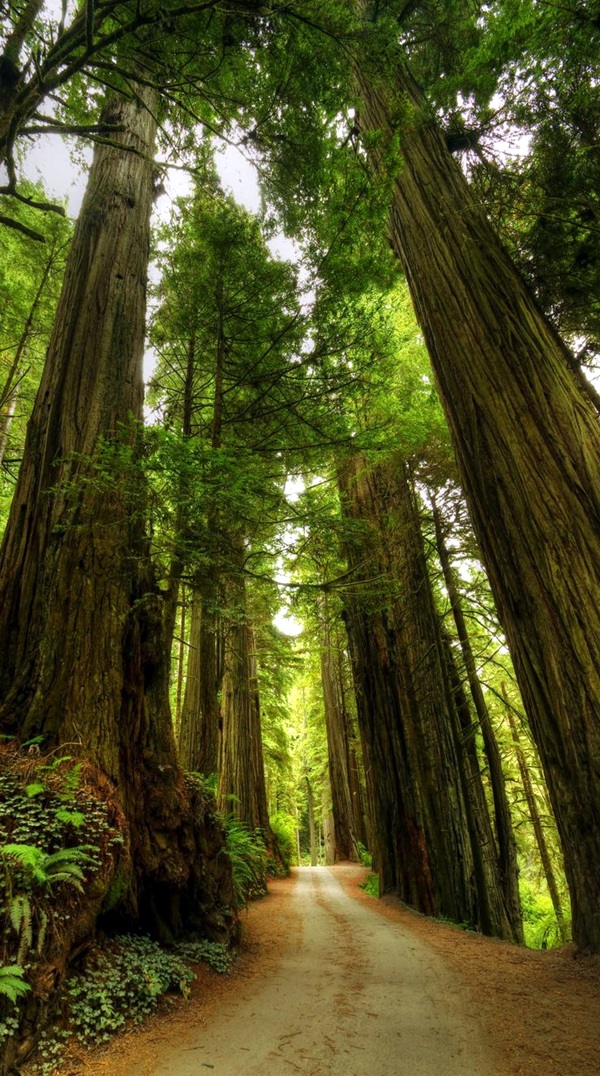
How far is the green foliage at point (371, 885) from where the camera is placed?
895 centimetres

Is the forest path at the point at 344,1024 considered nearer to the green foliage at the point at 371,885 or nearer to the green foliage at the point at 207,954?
the green foliage at the point at 207,954

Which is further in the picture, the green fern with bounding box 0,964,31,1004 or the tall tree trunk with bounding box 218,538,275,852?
the tall tree trunk with bounding box 218,538,275,852

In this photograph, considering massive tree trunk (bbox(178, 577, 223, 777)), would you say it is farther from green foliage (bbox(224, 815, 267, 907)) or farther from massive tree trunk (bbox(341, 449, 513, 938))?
massive tree trunk (bbox(341, 449, 513, 938))

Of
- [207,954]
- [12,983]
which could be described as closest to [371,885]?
[207,954]

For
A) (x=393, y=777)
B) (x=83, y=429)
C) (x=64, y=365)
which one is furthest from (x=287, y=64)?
(x=393, y=777)

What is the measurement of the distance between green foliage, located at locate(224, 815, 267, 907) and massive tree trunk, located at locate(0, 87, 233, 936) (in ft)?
2.72

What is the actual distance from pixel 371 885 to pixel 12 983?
9406 millimetres

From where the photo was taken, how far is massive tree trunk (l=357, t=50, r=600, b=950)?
3113 millimetres

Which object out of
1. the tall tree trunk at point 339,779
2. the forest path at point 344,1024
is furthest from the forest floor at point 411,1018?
the tall tree trunk at point 339,779

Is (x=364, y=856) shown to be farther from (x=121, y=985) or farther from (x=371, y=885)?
(x=121, y=985)

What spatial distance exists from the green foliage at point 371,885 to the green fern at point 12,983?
842 cm

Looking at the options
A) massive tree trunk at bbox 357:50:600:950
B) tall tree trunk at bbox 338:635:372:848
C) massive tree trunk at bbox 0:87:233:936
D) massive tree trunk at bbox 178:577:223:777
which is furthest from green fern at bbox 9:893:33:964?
tall tree trunk at bbox 338:635:372:848

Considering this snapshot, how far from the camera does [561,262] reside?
4.43m

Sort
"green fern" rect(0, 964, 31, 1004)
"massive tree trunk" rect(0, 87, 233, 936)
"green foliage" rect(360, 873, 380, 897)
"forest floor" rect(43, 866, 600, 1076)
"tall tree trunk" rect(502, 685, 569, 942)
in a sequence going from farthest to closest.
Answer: "tall tree trunk" rect(502, 685, 569, 942)
"green foliage" rect(360, 873, 380, 897)
"massive tree trunk" rect(0, 87, 233, 936)
"forest floor" rect(43, 866, 600, 1076)
"green fern" rect(0, 964, 31, 1004)
